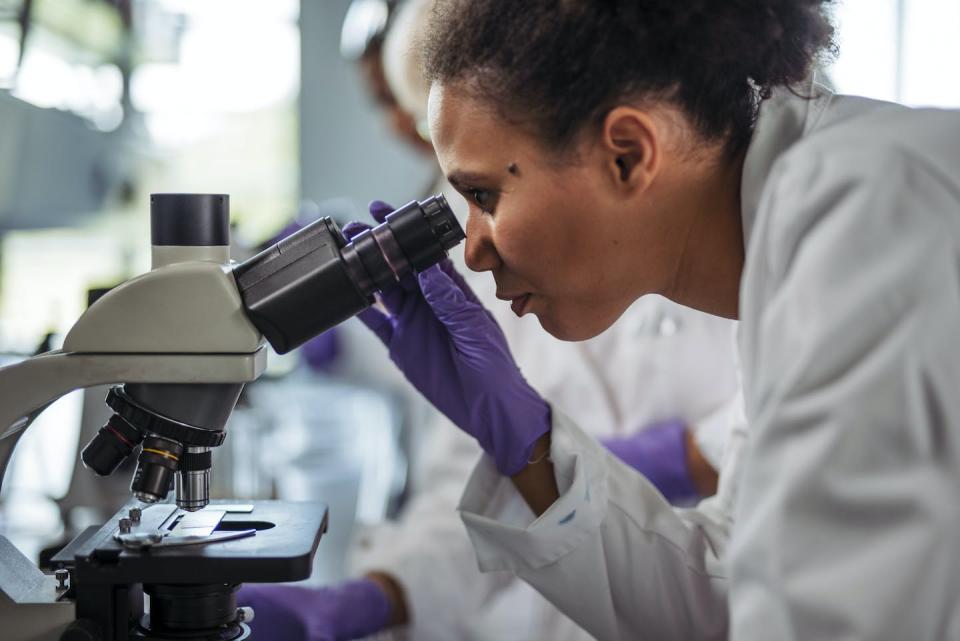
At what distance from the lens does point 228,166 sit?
4418mm

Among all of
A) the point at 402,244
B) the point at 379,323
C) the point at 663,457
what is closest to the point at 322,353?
the point at 663,457

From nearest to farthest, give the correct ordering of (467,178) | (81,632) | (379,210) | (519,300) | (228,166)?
(81,632) < (467,178) < (519,300) < (379,210) < (228,166)

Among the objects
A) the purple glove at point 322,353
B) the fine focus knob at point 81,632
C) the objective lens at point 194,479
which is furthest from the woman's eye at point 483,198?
the purple glove at point 322,353

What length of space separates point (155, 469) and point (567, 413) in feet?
3.75

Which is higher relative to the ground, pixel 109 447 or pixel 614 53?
pixel 614 53

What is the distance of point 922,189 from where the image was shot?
0.68 m

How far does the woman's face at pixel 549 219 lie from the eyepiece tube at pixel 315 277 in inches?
3.9

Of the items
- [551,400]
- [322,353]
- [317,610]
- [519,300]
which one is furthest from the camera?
[322,353]

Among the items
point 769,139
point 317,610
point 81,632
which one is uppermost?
point 769,139

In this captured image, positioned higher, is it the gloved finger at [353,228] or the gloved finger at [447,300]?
the gloved finger at [353,228]

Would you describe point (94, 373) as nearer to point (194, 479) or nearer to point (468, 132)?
point (194, 479)

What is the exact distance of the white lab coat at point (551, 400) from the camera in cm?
177

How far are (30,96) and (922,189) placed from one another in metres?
1.52

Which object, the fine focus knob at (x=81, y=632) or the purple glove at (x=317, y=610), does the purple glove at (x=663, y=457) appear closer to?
the purple glove at (x=317, y=610)
